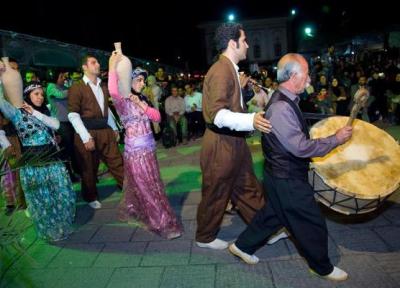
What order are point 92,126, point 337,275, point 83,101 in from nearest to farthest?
point 337,275 → point 83,101 → point 92,126

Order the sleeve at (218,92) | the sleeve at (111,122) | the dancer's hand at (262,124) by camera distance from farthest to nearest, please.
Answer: the sleeve at (111,122), the sleeve at (218,92), the dancer's hand at (262,124)

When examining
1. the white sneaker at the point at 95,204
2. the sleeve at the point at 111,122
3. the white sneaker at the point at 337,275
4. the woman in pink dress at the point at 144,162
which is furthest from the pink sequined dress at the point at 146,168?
the white sneaker at the point at 337,275

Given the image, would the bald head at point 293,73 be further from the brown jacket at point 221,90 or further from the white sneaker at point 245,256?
the white sneaker at point 245,256

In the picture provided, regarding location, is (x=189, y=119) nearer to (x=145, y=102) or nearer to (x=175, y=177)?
(x=175, y=177)

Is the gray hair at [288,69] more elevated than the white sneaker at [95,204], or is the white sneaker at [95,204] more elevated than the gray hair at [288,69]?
the gray hair at [288,69]

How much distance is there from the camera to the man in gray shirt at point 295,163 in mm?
2900

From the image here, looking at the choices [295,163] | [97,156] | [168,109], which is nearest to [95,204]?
[97,156]

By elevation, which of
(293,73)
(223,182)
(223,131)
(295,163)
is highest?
(293,73)

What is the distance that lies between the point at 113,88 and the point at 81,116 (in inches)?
55.0

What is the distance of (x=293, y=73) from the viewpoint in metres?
2.99

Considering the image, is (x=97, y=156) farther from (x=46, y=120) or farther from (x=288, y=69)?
(x=288, y=69)

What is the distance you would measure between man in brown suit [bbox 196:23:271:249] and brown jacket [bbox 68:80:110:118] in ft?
7.11

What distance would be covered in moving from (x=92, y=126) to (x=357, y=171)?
3.47m

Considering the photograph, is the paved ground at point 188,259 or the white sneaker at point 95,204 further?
the white sneaker at point 95,204
